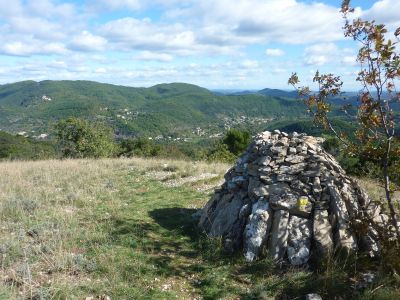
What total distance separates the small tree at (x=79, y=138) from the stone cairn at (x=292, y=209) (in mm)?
21395

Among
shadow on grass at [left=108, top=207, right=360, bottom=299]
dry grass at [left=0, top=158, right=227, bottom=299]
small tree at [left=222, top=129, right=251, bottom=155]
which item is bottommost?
shadow on grass at [left=108, top=207, right=360, bottom=299]

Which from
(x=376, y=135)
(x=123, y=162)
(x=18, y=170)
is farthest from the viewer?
(x=123, y=162)

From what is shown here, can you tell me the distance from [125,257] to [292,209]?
342 cm

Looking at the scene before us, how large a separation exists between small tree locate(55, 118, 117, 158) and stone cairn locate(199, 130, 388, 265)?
21.4m

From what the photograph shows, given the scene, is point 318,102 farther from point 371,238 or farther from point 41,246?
point 41,246

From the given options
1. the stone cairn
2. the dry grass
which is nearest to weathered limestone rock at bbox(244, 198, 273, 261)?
the stone cairn

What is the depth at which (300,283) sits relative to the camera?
19.7ft

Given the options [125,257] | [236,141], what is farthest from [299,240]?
[236,141]

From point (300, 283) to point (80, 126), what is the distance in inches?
1023

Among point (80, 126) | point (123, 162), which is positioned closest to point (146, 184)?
point (123, 162)

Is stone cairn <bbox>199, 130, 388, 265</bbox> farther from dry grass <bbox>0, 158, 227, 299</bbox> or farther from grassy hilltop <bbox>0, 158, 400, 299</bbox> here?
dry grass <bbox>0, 158, 227, 299</bbox>

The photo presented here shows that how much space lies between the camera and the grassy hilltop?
5.68 meters

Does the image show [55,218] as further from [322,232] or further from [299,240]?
[322,232]

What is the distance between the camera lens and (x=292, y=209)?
7230mm
